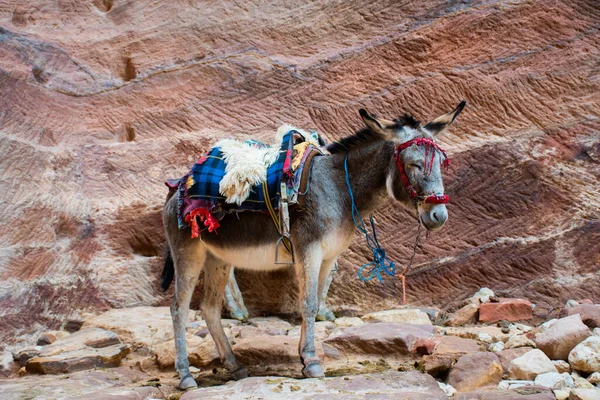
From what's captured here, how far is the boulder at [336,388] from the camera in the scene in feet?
13.0

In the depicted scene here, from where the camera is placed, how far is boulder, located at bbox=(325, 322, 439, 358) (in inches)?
206

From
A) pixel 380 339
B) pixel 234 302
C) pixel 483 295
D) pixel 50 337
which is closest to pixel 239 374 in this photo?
pixel 380 339

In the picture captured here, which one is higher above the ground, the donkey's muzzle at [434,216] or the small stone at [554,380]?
the donkey's muzzle at [434,216]

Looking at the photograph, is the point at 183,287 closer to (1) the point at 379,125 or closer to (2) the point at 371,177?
(2) the point at 371,177

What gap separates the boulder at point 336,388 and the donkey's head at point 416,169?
3.75 feet

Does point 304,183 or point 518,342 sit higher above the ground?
point 304,183

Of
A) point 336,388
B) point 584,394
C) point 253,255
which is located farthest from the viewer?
point 253,255

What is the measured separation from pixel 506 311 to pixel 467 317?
1.29ft

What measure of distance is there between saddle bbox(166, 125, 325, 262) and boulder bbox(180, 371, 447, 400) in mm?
1154

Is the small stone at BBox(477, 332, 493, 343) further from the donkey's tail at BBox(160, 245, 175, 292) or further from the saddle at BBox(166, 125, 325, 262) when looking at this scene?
the donkey's tail at BBox(160, 245, 175, 292)

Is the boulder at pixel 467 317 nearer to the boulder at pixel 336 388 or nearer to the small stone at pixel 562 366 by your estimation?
the small stone at pixel 562 366

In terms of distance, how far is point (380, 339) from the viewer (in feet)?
17.4

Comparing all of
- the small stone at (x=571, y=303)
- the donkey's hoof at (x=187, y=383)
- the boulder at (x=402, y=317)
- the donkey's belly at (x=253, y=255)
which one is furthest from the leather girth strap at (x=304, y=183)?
the small stone at (x=571, y=303)

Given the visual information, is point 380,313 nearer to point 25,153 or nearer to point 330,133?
point 330,133
